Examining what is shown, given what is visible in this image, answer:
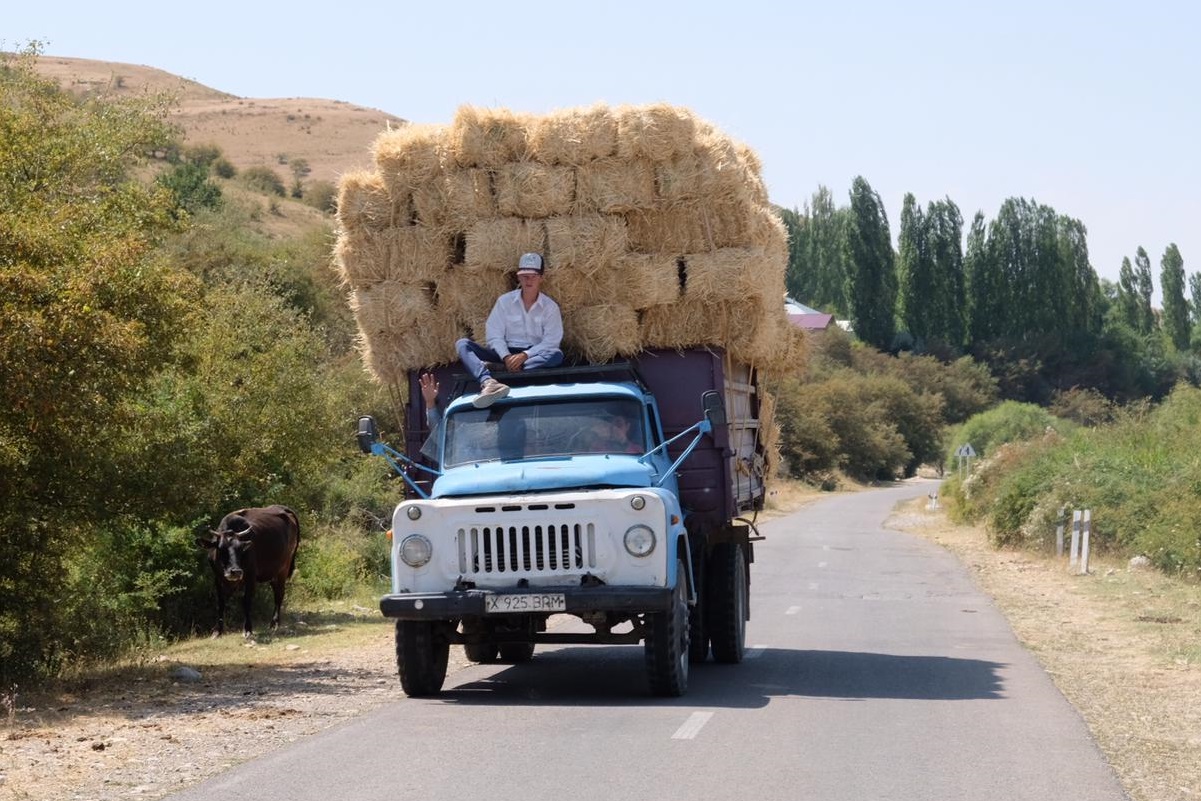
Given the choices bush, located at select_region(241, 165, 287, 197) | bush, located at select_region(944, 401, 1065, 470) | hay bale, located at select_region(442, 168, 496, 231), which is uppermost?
bush, located at select_region(241, 165, 287, 197)

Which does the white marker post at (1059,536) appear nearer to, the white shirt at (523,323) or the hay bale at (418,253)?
the white shirt at (523,323)

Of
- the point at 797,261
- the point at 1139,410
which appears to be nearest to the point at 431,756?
the point at 1139,410

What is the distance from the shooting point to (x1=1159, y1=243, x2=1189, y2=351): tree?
112250 mm

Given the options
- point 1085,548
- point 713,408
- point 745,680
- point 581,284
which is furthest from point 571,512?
point 1085,548

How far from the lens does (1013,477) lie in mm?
37500

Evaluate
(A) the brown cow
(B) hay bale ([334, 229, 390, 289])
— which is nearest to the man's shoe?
(B) hay bale ([334, 229, 390, 289])

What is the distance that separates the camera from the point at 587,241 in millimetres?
13859

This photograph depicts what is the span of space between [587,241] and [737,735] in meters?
5.22

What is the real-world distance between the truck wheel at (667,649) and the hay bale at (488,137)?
4.37 metres

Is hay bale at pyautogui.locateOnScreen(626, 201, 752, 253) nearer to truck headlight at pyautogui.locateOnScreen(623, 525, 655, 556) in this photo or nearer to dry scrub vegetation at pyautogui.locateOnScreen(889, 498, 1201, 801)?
truck headlight at pyautogui.locateOnScreen(623, 525, 655, 556)

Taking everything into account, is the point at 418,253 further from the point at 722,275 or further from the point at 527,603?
the point at 527,603

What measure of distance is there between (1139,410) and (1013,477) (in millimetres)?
7791

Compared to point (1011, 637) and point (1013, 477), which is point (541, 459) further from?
point (1013, 477)

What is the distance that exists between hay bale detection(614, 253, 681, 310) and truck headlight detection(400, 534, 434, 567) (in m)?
3.21
